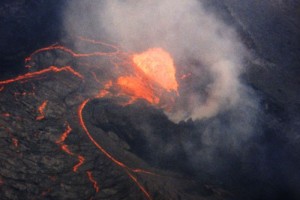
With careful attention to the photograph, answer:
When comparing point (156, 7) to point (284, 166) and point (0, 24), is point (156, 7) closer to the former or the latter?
point (0, 24)

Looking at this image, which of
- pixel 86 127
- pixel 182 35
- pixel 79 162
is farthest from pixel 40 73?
pixel 182 35

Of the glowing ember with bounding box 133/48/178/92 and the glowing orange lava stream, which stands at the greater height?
the glowing orange lava stream

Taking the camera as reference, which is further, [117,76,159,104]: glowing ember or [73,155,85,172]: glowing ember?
[117,76,159,104]: glowing ember

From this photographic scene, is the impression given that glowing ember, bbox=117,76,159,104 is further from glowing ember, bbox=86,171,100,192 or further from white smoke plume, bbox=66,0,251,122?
glowing ember, bbox=86,171,100,192

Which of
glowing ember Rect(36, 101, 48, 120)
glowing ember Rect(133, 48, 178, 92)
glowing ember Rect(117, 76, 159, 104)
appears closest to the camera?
glowing ember Rect(36, 101, 48, 120)

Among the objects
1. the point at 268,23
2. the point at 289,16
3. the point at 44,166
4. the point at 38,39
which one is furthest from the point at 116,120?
the point at 289,16

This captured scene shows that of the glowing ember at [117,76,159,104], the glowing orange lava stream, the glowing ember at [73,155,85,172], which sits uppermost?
the glowing orange lava stream

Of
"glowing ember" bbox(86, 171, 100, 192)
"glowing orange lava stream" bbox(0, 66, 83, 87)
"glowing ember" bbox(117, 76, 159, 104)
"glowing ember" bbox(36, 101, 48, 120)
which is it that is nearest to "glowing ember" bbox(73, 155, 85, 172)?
"glowing ember" bbox(86, 171, 100, 192)

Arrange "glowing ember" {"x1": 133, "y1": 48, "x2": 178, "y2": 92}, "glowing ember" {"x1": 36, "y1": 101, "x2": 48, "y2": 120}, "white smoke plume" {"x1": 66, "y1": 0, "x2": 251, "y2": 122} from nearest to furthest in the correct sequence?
"glowing ember" {"x1": 36, "y1": 101, "x2": 48, "y2": 120} < "white smoke plume" {"x1": 66, "y1": 0, "x2": 251, "y2": 122} < "glowing ember" {"x1": 133, "y1": 48, "x2": 178, "y2": 92}
